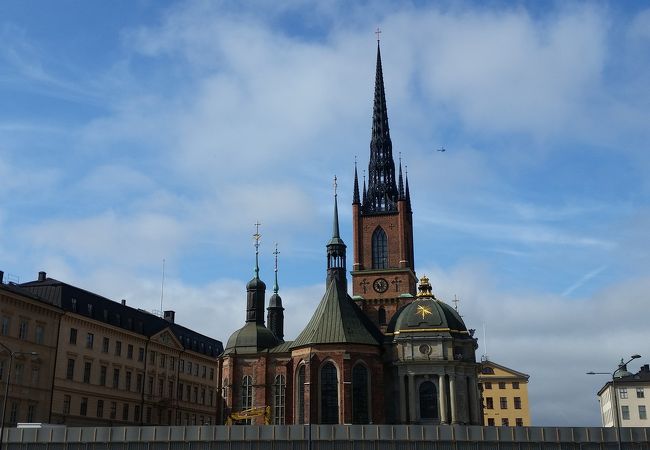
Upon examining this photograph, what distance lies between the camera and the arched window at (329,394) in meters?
74.4

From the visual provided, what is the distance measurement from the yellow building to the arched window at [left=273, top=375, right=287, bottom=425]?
51324 mm

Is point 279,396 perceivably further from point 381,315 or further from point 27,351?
point 27,351

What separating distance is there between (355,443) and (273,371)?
114ft

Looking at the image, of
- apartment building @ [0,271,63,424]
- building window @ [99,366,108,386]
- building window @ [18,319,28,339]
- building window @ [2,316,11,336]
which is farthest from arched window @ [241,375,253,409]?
building window @ [2,316,11,336]

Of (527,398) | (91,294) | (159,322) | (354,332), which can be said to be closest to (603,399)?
(527,398)

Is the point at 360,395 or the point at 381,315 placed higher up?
the point at 381,315

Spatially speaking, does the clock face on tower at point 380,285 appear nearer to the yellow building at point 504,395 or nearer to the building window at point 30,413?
the yellow building at point 504,395

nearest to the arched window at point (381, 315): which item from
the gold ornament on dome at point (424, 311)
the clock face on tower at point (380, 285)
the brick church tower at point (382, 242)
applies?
the brick church tower at point (382, 242)

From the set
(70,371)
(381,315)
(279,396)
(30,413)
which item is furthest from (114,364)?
(381,315)

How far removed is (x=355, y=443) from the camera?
50562 mm

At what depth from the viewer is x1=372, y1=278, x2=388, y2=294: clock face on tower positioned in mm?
93875

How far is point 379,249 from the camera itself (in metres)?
96.5

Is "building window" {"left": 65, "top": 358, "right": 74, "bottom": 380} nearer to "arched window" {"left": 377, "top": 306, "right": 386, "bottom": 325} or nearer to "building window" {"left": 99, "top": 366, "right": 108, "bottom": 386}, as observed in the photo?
"building window" {"left": 99, "top": 366, "right": 108, "bottom": 386}

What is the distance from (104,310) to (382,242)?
35249 millimetres
